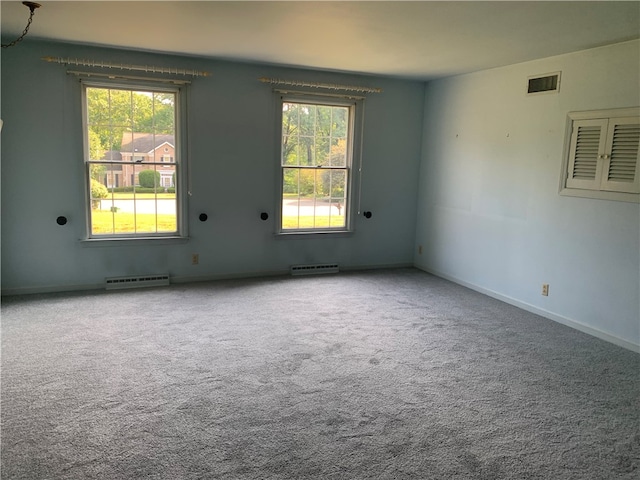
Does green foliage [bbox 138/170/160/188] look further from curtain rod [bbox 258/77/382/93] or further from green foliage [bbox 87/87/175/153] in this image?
curtain rod [bbox 258/77/382/93]

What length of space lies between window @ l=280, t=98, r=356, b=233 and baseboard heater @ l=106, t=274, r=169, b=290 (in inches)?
56.7

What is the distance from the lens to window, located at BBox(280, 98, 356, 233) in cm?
540

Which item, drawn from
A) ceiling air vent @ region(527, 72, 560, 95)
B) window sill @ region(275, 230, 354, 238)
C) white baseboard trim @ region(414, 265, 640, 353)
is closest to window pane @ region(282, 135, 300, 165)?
window sill @ region(275, 230, 354, 238)

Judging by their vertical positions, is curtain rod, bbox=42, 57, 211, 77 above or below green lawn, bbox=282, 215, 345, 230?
above

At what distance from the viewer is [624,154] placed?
3.62 m

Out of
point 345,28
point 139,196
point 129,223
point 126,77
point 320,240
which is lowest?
point 320,240

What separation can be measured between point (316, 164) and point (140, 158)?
195cm

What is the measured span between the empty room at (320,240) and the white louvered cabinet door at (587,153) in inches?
0.7

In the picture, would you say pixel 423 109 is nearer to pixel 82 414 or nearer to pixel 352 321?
pixel 352 321

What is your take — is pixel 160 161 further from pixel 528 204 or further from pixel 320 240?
pixel 528 204

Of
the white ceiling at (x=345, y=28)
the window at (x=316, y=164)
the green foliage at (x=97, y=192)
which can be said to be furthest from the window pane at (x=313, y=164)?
the green foliage at (x=97, y=192)

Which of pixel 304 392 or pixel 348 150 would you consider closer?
pixel 304 392

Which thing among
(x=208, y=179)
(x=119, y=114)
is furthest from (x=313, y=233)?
(x=119, y=114)

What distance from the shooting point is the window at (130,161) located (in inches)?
183
